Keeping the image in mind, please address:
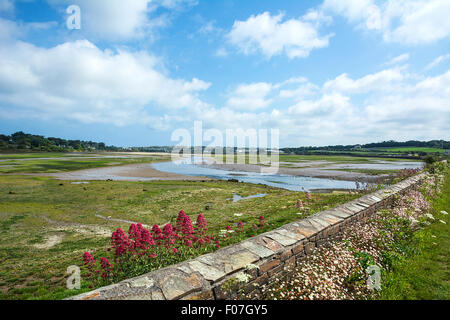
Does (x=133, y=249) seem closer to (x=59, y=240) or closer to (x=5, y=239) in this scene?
(x=59, y=240)

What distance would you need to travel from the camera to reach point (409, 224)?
6.31m

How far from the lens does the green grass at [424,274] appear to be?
12.4 ft

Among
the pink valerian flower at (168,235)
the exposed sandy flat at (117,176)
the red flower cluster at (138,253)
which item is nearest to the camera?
the red flower cluster at (138,253)

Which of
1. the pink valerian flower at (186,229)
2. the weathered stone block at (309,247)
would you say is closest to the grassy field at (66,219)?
the pink valerian flower at (186,229)

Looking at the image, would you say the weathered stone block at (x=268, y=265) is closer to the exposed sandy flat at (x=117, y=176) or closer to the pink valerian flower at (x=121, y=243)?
the pink valerian flower at (x=121, y=243)

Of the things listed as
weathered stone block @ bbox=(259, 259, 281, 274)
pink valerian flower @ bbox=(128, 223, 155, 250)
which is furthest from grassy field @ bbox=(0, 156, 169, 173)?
weathered stone block @ bbox=(259, 259, 281, 274)

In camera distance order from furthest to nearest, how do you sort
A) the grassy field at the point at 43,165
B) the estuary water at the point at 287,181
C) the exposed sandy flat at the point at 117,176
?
the grassy field at the point at 43,165, the exposed sandy flat at the point at 117,176, the estuary water at the point at 287,181

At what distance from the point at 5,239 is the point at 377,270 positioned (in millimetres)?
14945

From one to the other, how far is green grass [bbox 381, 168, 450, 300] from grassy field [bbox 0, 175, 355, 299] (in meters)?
3.81

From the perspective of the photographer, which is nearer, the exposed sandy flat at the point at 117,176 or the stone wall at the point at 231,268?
Result: the stone wall at the point at 231,268

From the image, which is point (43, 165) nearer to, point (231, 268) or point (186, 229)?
point (186, 229)

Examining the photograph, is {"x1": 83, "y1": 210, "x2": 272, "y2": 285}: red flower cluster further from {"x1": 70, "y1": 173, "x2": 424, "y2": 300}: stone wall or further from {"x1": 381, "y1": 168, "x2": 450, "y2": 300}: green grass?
{"x1": 381, "y1": 168, "x2": 450, "y2": 300}: green grass

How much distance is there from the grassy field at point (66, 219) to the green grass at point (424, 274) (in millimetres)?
3813

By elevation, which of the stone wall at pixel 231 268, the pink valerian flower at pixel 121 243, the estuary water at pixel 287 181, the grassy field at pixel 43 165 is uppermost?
the stone wall at pixel 231 268
